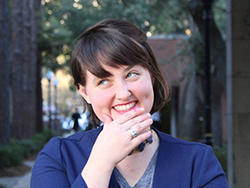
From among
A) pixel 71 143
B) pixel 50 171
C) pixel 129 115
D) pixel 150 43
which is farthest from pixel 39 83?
pixel 129 115

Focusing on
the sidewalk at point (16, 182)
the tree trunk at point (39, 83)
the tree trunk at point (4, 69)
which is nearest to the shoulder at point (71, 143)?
the sidewalk at point (16, 182)

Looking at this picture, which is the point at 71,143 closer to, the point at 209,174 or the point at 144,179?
the point at 144,179

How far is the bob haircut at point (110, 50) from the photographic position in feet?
6.31

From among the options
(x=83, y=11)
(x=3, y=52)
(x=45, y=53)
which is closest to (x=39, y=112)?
(x=45, y=53)

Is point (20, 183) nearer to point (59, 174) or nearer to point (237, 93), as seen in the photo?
point (237, 93)

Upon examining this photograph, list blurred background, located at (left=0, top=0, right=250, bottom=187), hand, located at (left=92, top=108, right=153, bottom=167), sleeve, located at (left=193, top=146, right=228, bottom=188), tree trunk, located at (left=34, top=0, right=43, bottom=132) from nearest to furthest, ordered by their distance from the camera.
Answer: hand, located at (left=92, top=108, right=153, bottom=167) < sleeve, located at (left=193, top=146, right=228, bottom=188) < blurred background, located at (left=0, top=0, right=250, bottom=187) < tree trunk, located at (left=34, top=0, right=43, bottom=132)

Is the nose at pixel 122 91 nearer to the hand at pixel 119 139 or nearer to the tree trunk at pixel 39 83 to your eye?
the hand at pixel 119 139

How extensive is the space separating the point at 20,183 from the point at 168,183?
10118 millimetres

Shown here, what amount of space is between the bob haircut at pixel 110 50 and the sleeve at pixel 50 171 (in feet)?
1.08

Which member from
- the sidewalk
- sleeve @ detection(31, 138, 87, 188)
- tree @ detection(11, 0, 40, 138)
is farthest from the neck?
tree @ detection(11, 0, 40, 138)

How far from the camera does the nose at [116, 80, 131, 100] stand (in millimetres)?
1876

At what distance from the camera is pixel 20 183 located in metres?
11.5

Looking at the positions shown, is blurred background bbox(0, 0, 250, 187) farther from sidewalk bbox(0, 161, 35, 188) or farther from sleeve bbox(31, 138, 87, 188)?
sleeve bbox(31, 138, 87, 188)

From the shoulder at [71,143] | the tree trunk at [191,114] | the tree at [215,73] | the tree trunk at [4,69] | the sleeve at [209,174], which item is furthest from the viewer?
the tree trunk at [191,114]
